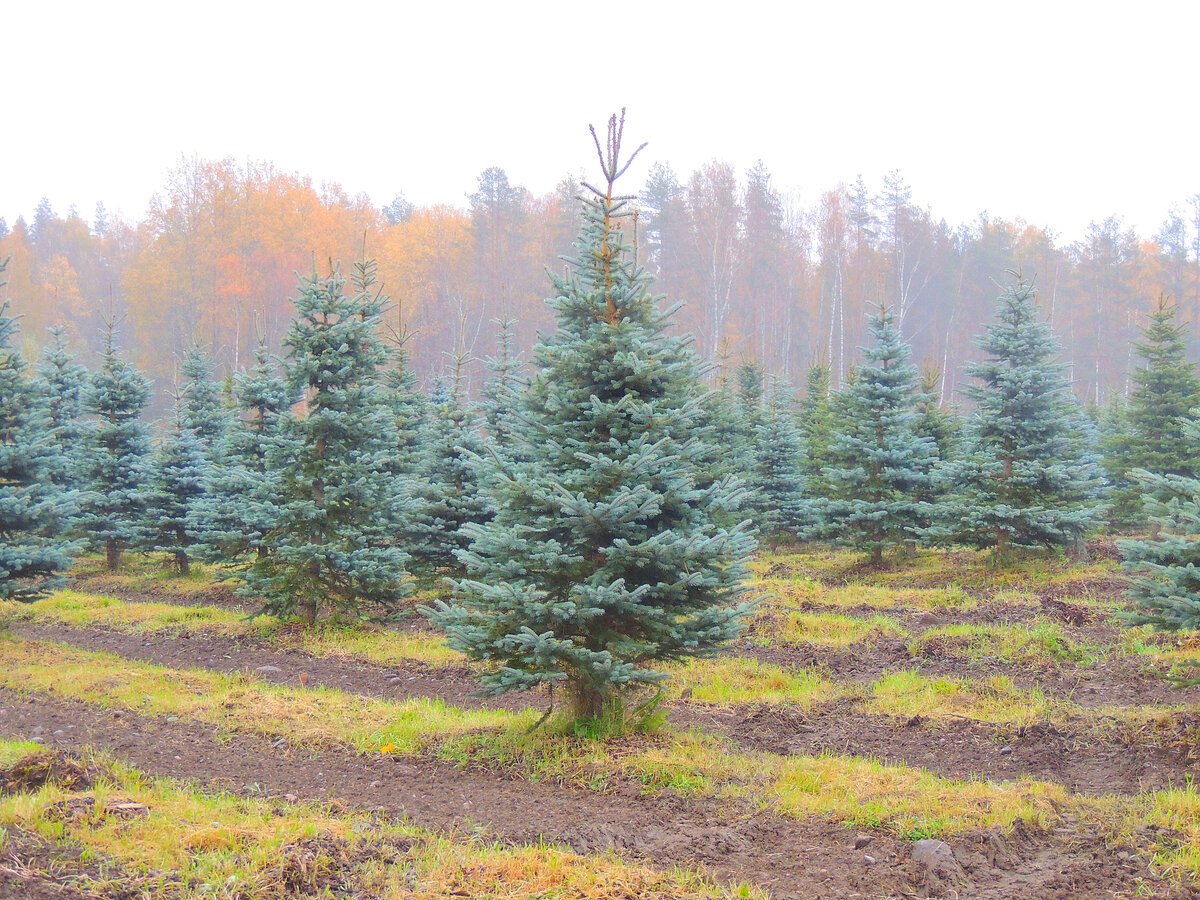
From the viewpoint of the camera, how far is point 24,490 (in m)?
13.3

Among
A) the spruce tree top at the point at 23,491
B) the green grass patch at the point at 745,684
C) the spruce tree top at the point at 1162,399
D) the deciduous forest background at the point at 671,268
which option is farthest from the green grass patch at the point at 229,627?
the deciduous forest background at the point at 671,268

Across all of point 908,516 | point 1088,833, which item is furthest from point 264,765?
point 908,516

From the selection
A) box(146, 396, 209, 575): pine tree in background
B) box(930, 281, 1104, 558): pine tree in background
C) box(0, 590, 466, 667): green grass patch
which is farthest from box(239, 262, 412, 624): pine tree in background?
box(930, 281, 1104, 558): pine tree in background

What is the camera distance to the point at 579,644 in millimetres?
8008

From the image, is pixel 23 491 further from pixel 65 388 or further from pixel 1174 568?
pixel 1174 568

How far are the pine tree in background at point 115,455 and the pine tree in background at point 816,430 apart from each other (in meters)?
17.1

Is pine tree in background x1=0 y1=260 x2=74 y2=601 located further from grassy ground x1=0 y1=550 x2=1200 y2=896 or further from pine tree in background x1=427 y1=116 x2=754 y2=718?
pine tree in background x1=427 y1=116 x2=754 y2=718

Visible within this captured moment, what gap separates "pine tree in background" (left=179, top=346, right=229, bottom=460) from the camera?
2458 cm

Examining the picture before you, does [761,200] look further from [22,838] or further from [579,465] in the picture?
[22,838]

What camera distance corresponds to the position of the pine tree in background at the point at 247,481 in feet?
45.9

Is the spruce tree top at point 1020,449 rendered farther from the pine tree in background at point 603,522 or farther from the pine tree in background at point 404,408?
the pine tree in background at point 404,408

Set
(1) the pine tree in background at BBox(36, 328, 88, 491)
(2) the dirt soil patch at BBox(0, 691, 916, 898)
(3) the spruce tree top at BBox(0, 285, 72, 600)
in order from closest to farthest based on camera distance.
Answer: (2) the dirt soil patch at BBox(0, 691, 916, 898), (3) the spruce tree top at BBox(0, 285, 72, 600), (1) the pine tree in background at BBox(36, 328, 88, 491)

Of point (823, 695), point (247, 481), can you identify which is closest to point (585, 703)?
point (823, 695)

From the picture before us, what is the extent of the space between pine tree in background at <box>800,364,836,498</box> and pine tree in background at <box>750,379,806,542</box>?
39 centimetres
